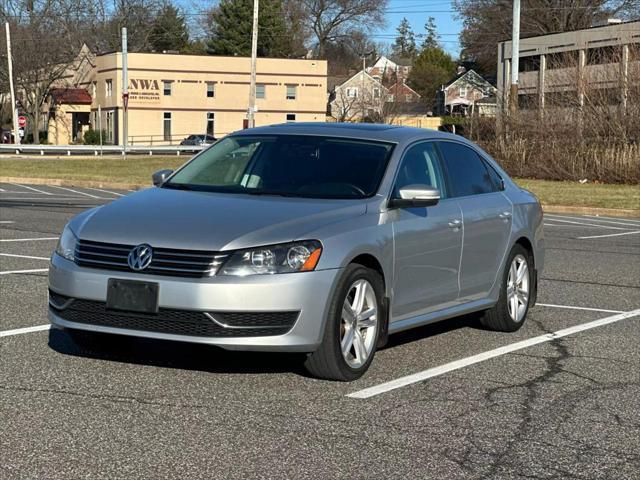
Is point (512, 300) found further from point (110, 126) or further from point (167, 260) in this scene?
point (110, 126)

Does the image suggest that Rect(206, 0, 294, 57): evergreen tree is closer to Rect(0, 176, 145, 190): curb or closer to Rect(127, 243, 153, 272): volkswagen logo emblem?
Rect(0, 176, 145, 190): curb

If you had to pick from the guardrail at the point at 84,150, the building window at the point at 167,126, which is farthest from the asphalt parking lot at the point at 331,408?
the building window at the point at 167,126

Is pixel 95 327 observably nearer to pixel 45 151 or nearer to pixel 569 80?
pixel 569 80

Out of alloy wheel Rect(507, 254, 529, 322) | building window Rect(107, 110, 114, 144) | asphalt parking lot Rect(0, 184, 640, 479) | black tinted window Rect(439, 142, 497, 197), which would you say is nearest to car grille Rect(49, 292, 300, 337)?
asphalt parking lot Rect(0, 184, 640, 479)

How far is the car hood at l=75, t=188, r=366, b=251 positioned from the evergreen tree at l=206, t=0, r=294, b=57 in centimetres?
9125

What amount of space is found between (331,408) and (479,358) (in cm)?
203

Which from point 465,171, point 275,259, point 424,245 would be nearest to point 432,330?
point 465,171

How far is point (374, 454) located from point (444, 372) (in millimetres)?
2122

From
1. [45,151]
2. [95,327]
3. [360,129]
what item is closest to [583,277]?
[360,129]

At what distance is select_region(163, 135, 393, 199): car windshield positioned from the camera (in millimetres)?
7766

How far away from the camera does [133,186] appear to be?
33.1 meters

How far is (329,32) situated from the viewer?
107375 millimetres

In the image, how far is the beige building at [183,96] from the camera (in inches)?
3113

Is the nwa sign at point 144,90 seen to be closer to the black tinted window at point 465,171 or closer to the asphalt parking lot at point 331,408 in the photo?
the asphalt parking lot at point 331,408
